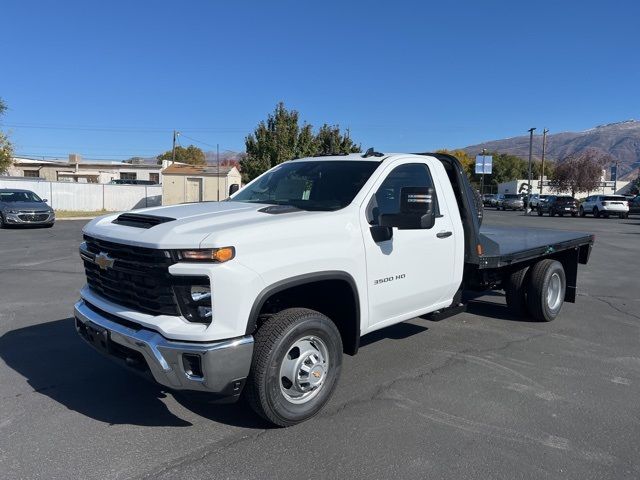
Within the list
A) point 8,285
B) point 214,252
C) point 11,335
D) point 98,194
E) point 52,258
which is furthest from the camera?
point 98,194

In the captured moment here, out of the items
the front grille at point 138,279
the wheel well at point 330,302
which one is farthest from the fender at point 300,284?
the front grille at point 138,279

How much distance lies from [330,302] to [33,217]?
19740mm

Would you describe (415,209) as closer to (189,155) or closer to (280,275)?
(280,275)

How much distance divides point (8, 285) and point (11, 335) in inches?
137

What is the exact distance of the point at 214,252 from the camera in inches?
129

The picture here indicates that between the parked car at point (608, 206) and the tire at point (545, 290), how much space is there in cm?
3446

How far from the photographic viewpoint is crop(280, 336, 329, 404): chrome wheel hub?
3.76 m

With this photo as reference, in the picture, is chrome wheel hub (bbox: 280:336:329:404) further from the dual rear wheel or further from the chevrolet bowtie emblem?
the dual rear wheel

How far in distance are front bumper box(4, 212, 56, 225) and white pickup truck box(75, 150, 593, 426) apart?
59.4 feet

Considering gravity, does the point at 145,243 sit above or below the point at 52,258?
above

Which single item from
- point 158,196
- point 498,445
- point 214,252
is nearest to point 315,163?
point 214,252

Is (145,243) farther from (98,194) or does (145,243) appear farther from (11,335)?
(98,194)

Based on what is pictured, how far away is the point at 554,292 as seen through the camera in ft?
23.4

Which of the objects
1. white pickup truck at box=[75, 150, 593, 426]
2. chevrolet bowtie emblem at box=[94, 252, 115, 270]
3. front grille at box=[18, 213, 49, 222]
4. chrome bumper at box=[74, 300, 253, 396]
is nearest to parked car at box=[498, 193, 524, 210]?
front grille at box=[18, 213, 49, 222]
